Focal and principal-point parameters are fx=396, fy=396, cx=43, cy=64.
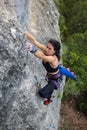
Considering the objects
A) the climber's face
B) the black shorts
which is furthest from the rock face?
the climber's face

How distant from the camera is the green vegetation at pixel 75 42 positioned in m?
13.1

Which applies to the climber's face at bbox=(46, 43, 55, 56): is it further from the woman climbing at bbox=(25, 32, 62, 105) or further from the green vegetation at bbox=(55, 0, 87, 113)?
the green vegetation at bbox=(55, 0, 87, 113)

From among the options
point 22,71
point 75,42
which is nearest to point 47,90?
point 22,71

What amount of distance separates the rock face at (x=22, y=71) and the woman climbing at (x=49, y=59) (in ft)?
0.57

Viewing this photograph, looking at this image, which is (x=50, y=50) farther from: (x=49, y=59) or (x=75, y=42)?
(x=75, y=42)

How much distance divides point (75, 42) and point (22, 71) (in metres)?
A: 6.71

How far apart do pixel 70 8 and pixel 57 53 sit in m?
8.12

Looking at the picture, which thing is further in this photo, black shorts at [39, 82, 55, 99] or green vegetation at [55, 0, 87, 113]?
green vegetation at [55, 0, 87, 113]

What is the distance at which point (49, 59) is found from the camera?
7340 mm

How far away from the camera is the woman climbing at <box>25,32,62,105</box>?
7.16 metres

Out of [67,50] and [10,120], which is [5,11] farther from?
[67,50]

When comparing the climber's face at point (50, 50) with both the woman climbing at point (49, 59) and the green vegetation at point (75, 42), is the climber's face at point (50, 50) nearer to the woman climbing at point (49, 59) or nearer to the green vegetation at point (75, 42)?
the woman climbing at point (49, 59)

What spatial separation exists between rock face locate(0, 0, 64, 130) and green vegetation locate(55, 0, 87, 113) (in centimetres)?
195

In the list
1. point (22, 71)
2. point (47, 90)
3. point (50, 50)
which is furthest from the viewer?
point (47, 90)
